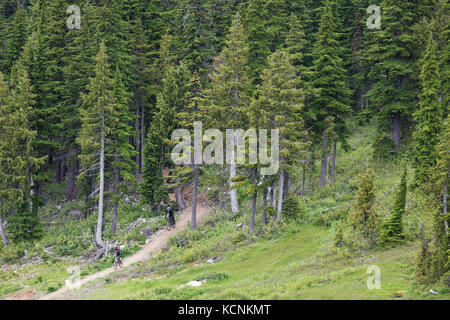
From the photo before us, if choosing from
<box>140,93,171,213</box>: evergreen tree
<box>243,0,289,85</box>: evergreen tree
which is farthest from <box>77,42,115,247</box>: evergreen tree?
<box>243,0,289,85</box>: evergreen tree

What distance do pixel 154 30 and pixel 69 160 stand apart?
822 inches

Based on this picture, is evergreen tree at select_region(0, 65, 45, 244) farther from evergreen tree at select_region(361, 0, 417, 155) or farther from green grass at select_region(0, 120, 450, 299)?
evergreen tree at select_region(361, 0, 417, 155)

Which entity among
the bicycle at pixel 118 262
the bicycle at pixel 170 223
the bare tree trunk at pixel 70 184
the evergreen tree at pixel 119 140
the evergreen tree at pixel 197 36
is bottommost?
the bicycle at pixel 118 262

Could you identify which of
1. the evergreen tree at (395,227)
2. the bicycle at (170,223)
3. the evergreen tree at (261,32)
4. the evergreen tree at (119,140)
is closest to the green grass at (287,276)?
the evergreen tree at (395,227)

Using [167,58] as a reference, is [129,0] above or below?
above

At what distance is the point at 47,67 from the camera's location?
1641 inches

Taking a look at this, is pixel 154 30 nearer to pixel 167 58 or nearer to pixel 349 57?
pixel 167 58

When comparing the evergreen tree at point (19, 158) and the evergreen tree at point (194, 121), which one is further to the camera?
the evergreen tree at point (19, 158)

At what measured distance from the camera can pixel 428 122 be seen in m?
27.4

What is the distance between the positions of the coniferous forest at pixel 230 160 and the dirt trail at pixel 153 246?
225mm

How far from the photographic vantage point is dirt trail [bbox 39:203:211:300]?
26.5 m

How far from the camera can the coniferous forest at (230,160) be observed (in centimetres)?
2148

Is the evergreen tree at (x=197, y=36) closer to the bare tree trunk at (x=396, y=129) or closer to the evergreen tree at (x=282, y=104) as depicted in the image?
the evergreen tree at (x=282, y=104)
